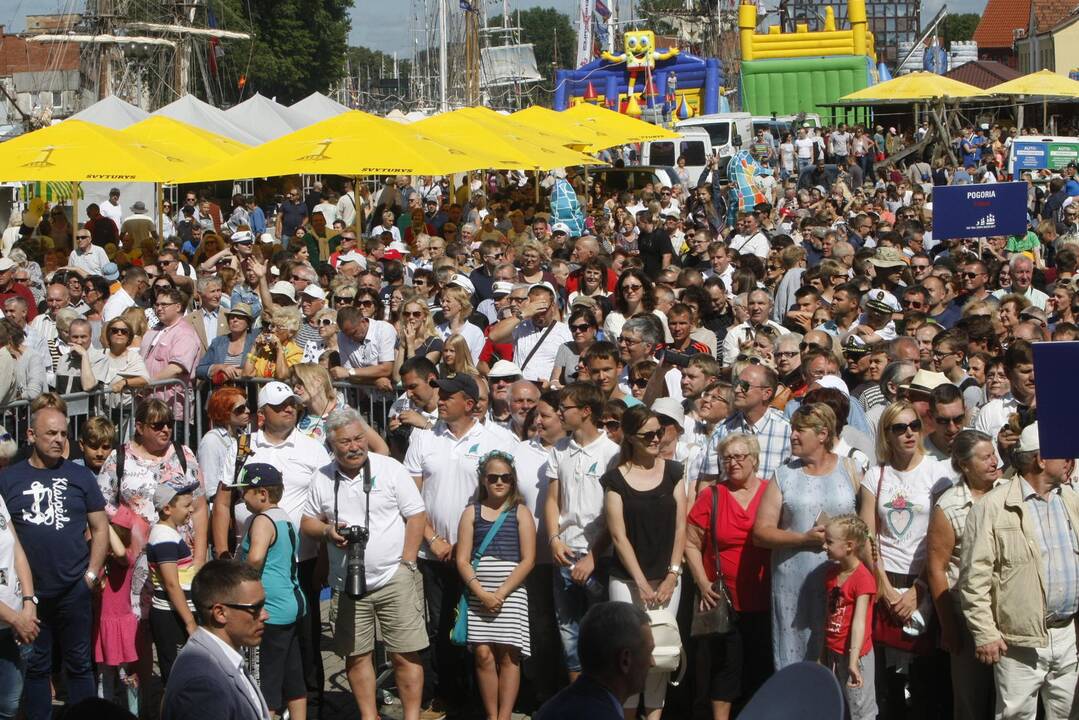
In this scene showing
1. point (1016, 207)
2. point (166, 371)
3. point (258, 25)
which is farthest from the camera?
point (258, 25)

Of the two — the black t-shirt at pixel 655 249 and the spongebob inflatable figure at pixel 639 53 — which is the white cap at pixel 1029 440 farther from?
the spongebob inflatable figure at pixel 639 53

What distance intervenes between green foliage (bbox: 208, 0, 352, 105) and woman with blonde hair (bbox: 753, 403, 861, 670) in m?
68.8

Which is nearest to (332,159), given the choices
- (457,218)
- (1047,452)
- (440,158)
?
(440,158)

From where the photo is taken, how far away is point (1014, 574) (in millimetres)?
6102

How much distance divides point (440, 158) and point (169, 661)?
9.33 meters

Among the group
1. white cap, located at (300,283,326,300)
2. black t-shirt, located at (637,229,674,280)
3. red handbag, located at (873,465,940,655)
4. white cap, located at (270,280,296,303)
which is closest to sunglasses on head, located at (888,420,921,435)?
red handbag, located at (873,465,940,655)

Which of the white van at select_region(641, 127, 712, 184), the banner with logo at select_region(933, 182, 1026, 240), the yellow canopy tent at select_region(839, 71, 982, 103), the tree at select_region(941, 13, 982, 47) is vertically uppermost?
the tree at select_region(941, 13, 982, 47)

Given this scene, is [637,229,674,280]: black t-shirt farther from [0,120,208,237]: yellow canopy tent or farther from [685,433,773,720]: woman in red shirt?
[685,433,773,720]: woman in red shirt

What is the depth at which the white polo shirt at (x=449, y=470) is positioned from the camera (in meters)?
7.36

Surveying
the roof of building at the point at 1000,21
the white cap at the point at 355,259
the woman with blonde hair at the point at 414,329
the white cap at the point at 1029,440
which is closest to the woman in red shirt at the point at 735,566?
the white cap at the point at 1029,440

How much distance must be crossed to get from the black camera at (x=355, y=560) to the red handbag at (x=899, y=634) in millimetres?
2318

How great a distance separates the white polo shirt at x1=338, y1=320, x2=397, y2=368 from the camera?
9719mm

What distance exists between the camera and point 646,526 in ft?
21.9

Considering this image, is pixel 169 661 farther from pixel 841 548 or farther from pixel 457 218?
pixel 457 218
